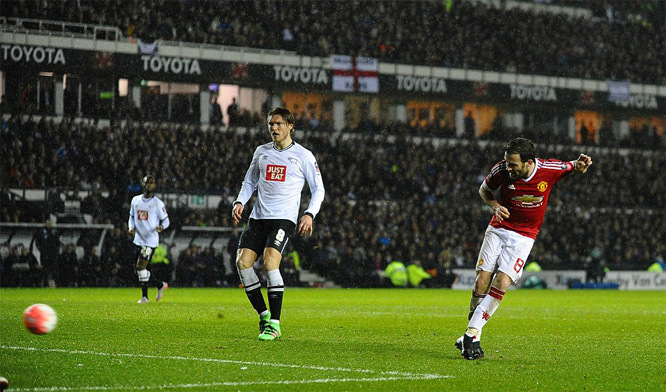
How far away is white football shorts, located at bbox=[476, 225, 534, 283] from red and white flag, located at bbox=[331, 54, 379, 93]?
3195 centimetres

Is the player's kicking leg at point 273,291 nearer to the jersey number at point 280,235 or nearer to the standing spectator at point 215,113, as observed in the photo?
the jersey number at point 280,235

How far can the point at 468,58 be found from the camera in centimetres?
4666

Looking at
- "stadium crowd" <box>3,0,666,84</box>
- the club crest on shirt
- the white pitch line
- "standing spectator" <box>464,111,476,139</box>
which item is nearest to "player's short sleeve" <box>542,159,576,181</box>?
the club crest on shirt

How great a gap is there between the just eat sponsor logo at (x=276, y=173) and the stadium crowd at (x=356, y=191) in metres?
19.2

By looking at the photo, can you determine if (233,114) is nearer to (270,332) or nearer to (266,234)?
(266,234)

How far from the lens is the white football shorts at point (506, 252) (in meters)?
10.3

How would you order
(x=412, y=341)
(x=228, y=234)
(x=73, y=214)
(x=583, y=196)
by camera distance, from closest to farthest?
(x=412, y=341) → (x=73, y=214) → (x=228, y=234) → (x=583, y=196)

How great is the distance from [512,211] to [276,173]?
2712 mm

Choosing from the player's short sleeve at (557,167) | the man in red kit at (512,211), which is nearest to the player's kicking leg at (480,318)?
the man in red kit at (512,211)

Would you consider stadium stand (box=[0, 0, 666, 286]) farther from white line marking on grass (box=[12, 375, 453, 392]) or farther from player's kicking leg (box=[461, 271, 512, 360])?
white line marking on grass (box=[12, 375, 453, 392])

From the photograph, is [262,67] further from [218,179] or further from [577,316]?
[577,316]

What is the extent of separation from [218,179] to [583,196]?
700 inches

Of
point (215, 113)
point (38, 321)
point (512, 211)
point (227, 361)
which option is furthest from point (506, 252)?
point (215, 113)

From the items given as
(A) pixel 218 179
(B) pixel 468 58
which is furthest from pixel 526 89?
(A) pixel 218 179
